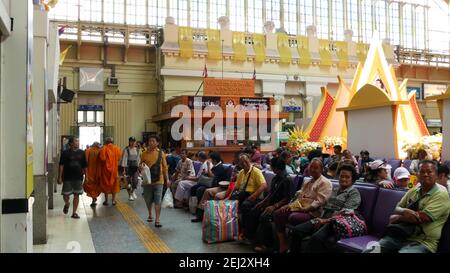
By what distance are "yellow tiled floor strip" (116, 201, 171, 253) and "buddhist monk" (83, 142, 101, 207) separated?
25.8 inches

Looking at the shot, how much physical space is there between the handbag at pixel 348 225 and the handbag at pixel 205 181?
3.79m

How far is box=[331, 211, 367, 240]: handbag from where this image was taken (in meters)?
3.87

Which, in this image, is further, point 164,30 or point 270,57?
point 270,57

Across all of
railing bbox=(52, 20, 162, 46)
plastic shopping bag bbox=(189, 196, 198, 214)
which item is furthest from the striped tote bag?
railing bbox=(52, 20, 162, 46)

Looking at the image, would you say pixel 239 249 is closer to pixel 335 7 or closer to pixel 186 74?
pixel 186 74

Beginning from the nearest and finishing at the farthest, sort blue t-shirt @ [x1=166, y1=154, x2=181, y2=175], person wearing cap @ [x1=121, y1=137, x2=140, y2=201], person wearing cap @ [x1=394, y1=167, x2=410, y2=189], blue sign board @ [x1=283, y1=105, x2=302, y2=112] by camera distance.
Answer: person wearing cap @ [x1=394, y1=167, x2=410, y2=189]
person wearing cap @ [x1=121, y1=137, x2=140, y2=201]
blue t-shirt @ [x1=166, y1=154, x2=181, y2=175]
blue sign board @ [x1=283, y1=105, x2=302, y2=112]

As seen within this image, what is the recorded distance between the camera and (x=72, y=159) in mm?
7352

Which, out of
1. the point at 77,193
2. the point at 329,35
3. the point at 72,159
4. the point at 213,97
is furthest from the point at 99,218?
the point at 329,35

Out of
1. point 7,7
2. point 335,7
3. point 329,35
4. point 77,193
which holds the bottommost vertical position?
point 77,193

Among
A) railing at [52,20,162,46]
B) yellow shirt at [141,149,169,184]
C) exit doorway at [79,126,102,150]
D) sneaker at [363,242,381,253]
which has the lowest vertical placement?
sneaker at [363,242,381,253]

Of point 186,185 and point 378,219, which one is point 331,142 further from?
point 378,219

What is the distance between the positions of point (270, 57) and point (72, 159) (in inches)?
644

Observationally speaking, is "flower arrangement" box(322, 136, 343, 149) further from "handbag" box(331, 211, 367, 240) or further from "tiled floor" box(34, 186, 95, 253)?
"handbag" box(331, 211, 367, 240)

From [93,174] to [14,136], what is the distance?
5.71 metres
